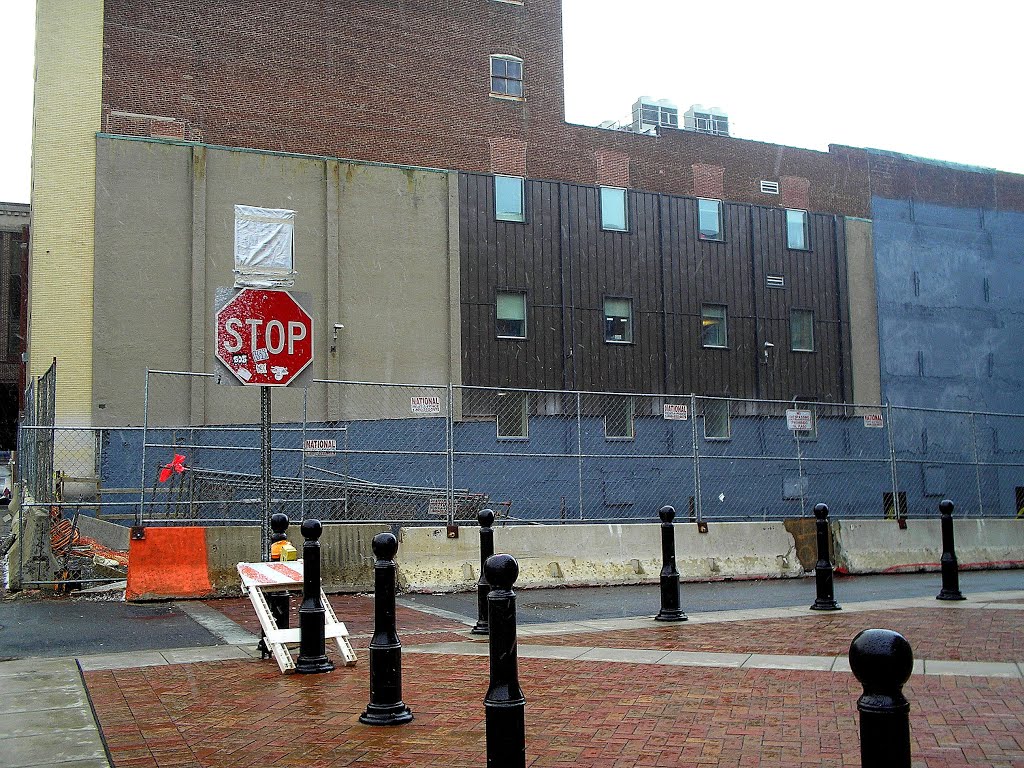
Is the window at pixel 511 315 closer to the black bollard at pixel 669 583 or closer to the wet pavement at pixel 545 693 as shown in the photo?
the wet pavement at pixel 545 693

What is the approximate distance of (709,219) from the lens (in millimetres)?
36562

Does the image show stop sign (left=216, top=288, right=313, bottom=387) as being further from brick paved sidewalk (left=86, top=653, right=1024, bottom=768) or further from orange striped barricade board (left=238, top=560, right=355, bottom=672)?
brick paved sidewalk (left=86, top=653, right=1024, bottom=768)

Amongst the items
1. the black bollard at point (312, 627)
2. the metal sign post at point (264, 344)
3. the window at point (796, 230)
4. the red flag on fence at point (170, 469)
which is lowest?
the black bollard at point (312, 627)

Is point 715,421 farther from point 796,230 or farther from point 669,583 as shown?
point 669,583

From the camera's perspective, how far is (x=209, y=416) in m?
28.5

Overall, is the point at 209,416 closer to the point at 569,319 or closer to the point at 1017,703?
the point at 569,319

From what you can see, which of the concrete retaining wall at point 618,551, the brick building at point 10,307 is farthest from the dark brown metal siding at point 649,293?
the brick building at point 10,307

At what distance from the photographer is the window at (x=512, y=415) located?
1116 inches

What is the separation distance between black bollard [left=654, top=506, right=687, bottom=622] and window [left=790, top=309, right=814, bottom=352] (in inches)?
1113

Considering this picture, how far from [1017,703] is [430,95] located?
29.7 m

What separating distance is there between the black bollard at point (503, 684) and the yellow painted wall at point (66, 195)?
25.2 meters

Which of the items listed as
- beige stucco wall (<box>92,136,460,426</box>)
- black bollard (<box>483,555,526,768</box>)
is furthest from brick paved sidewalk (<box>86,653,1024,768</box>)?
beige stucco wall (<box>92,136,460,426</box>)

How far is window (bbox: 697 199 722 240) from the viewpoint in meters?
36.3

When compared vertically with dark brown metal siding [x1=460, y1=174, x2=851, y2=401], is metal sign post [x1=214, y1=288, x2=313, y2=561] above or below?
below
